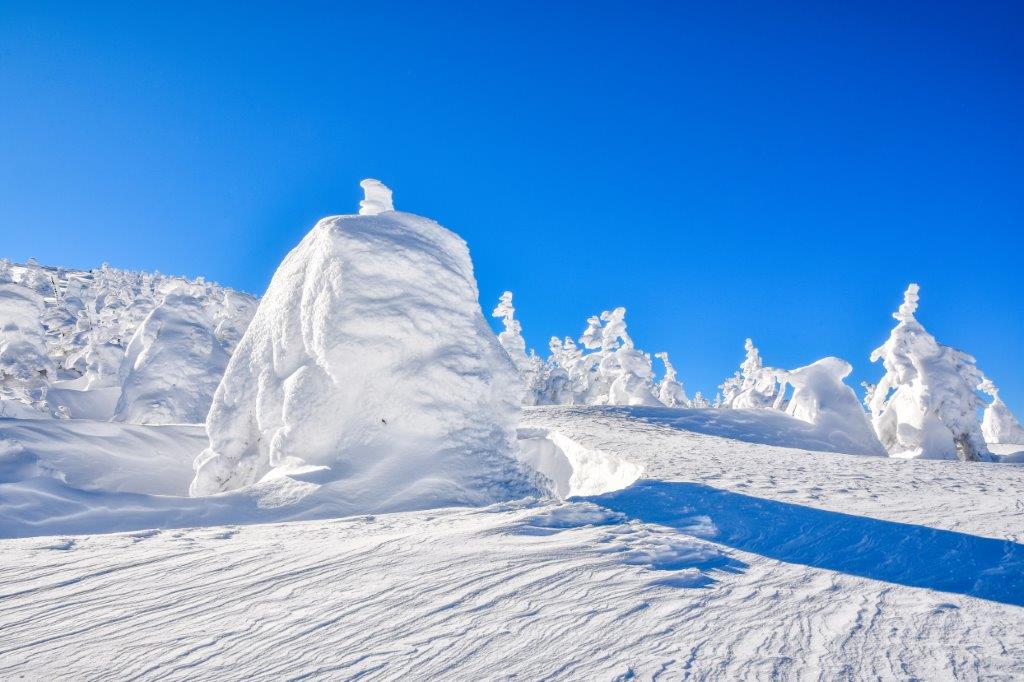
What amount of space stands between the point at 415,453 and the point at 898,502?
6.31 m

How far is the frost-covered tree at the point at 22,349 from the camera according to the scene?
25984mm

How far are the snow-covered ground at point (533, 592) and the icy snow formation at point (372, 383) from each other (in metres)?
1.79

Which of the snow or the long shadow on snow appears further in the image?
the snow

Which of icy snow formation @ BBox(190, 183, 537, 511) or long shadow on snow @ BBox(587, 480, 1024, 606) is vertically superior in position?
icy snow formation @ BBox(190, 183, 537, 511)

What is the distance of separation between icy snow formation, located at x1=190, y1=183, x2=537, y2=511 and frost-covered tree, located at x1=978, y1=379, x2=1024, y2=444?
36705 mm

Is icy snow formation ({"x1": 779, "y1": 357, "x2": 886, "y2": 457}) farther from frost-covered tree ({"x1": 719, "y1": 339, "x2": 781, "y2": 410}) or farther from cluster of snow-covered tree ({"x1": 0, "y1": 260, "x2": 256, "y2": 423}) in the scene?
cluster of snow-covered tree ({"x1": 0, "y1": 260, "x2": 256, "y2": 423})

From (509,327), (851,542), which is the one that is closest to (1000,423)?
(509,327)

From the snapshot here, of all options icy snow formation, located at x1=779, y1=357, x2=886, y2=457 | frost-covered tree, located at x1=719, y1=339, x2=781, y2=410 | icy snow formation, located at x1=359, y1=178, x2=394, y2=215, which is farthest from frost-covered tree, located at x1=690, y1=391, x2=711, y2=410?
icy snow formation, located at x1=359, y1=178, x2=394, y2=215

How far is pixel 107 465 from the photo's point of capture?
420 inches

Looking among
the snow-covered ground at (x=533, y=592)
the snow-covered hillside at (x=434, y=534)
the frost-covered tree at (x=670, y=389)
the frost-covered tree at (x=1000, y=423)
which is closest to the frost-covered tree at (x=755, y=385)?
the frost-covered tree at (x=670, y=389)

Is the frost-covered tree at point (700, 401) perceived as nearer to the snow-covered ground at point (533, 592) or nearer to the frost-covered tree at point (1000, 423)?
the frost-covered tree at point (1000, 423)

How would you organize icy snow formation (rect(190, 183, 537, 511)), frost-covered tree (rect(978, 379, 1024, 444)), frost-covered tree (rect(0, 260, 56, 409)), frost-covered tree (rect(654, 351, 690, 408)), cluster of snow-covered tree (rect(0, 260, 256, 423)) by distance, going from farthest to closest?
frost-covered tree (rect(654, 351, 690, 408))
frost-covered tree (rect(978, 379, 1024, 444))
frost-covered tree (rect(0, 260, 56, 409))
cluster of snow-covered tree (rect(0, 260, 256, 423))
icy snow formation (rect(190, 183, 537, 511))

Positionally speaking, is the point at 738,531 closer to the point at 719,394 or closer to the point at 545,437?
the point at 545,437

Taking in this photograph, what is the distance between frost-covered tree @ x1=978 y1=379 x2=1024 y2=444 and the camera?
3259 centimetres
